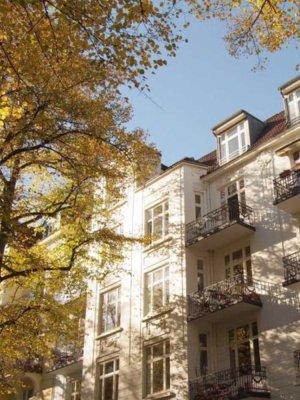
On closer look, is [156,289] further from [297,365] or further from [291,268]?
[297,365]

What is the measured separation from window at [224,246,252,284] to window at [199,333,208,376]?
251 centimetres

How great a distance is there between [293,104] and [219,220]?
573cm

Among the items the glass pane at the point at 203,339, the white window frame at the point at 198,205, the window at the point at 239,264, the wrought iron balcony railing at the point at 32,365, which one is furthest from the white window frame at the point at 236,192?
the wrought iron balcony railing at the point at 32,365

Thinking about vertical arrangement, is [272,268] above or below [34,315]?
above

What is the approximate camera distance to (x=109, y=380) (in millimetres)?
24391

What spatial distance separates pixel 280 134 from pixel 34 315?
455 inches

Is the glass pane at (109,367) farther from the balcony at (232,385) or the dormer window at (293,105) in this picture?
the dormer window at (293,105)

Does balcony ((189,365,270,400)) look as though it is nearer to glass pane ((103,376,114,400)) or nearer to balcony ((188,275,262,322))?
balcony ((188,275,262,322))

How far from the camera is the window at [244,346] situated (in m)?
20.3

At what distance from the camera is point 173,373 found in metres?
21.2

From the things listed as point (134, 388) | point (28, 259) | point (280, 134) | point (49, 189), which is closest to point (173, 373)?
point (134, 388)

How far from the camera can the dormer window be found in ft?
78.7

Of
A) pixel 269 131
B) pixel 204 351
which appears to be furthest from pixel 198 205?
pixel 204 351

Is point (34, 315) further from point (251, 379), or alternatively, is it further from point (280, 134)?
point (280, 134)
